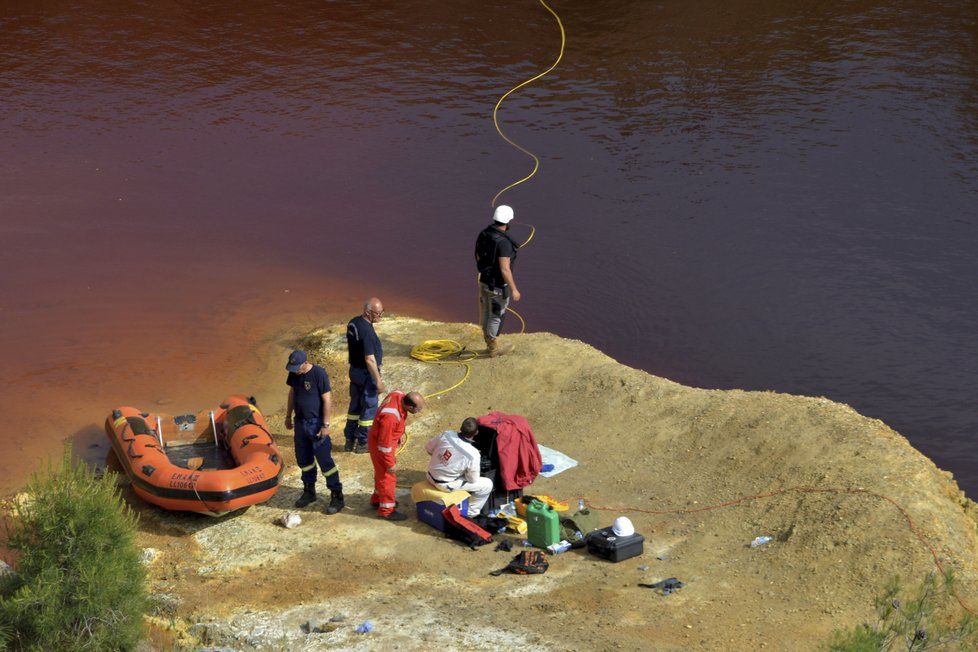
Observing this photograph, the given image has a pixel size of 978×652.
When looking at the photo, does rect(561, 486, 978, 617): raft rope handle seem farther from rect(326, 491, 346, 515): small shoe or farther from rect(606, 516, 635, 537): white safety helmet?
rect(326, 491, 346, 515): small shoe

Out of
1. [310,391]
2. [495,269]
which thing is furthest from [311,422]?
[495,269]

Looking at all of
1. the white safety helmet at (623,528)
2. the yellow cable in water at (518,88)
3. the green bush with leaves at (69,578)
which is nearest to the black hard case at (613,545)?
the white safety helmet at (623,528)

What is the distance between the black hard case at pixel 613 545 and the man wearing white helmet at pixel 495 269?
12.6 ft

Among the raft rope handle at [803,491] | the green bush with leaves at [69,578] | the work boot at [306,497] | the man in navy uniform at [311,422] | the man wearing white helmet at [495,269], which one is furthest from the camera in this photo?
the man wearing white helmet at [495,269]

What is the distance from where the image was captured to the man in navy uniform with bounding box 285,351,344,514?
32.8ft

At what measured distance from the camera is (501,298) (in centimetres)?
1302

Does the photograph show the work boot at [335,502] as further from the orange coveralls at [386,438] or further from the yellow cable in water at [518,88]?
the yellow cable in water at [518,88]

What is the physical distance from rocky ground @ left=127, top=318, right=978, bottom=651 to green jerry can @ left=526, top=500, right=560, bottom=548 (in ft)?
0.64

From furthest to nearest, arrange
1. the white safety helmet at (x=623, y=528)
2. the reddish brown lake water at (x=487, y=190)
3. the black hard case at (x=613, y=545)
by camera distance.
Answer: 1. the reddish brown lake water at (x=487, y=190)
2. the white safety helmet at (x=623, y=528)
3. the black hard case at (x=613, y=545)

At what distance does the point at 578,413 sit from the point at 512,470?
2206 mm

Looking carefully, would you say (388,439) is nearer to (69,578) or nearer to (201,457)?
(201,457)

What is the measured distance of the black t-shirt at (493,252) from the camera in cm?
1266

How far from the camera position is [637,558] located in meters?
9.27

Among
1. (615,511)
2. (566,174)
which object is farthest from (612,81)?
(615,511)
